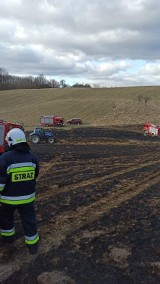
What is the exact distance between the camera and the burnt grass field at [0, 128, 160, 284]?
5.27 metres

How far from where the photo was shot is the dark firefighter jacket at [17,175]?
18.1 ft

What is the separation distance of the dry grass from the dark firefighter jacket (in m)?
39.8

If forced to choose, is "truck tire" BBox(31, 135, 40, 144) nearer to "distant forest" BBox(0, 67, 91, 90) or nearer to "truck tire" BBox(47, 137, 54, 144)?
"truck tire" BBox(47, 137, 54, 144)

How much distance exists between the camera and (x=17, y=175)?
18.4ft

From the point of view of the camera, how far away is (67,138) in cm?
2712

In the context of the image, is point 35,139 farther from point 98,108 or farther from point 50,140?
point 98,108

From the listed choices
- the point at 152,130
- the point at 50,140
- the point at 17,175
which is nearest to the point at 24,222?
the point at 17,175

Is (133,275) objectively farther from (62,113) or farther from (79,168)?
(62,113)

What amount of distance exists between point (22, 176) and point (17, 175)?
0.09 meters

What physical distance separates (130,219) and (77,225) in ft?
4.00

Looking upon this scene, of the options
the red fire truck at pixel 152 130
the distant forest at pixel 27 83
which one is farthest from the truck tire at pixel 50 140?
the distant forest at pixel 27 83

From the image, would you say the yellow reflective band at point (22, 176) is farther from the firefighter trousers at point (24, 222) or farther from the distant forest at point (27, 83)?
the distant forest at point (27, 83)

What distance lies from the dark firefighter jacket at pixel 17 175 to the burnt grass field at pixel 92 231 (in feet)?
3.02

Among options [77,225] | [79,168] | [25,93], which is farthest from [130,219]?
[25,93]
